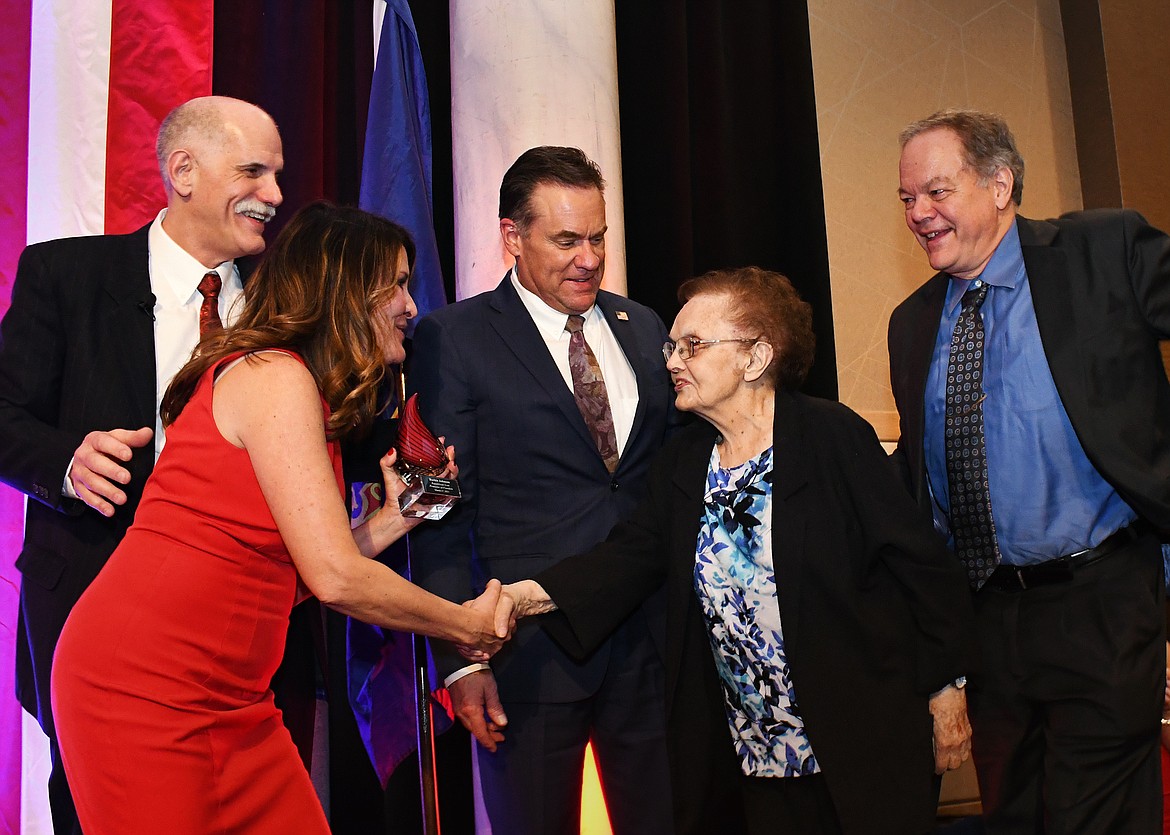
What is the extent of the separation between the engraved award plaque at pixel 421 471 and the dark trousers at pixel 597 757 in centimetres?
55

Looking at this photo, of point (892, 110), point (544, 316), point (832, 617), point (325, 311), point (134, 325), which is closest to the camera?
point (325, 311)

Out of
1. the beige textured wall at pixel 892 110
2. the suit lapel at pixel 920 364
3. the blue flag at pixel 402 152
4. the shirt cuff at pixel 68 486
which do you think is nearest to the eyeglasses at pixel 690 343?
the suit lapel at pixel 920 364

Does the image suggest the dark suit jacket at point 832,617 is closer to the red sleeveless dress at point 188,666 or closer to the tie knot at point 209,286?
the red sleeveless dress at point 188,666

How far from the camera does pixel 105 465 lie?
2059 millimetres

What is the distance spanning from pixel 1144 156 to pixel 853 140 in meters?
1.31

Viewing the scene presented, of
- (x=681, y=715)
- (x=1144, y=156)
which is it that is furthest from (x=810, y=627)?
(x=1144, y=156)

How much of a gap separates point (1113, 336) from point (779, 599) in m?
0.98

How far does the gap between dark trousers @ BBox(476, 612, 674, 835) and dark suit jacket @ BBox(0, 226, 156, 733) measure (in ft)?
3.28

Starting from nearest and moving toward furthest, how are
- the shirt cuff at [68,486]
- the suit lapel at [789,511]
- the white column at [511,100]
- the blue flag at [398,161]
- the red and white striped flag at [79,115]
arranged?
the shirt cuff at [68,486]
the suit lapel at [789,511]
the red and white striped flag at [79,115]
the blue flag at [398,161]
the white column at [511,100]

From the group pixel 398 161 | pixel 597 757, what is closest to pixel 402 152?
pixel 398 161

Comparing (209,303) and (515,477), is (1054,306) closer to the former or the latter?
(515,477)

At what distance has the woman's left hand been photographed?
232 cm

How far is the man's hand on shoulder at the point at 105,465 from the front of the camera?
2051 mm

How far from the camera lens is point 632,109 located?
4312 millimetres
